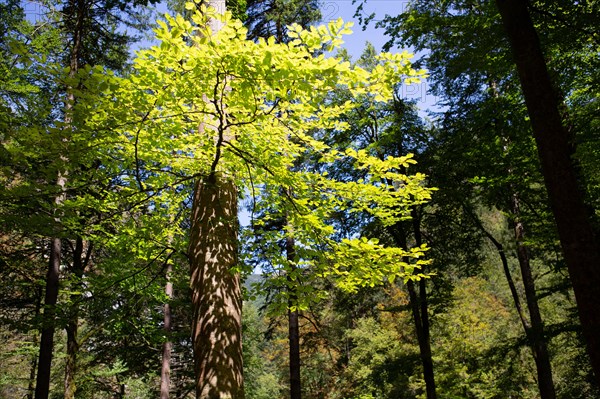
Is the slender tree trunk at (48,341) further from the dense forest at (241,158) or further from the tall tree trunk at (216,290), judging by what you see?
the tall tree trunk at (216,290)

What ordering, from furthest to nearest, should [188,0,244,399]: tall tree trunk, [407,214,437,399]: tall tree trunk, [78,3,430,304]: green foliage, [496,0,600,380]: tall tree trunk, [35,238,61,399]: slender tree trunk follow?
1. [407,214,437,399]: tall tree trunk
2. [35,238,61,399]: slender tree trunk
3. [188,0,244,399]: tall tree trunk
4. [496,0,600,380]: tall tree trunk
5. [78,3,430,304]: green foliage

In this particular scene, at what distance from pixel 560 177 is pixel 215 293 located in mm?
3297

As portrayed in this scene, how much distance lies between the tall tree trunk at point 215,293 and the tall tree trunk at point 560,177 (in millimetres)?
2967

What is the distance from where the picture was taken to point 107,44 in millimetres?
9875

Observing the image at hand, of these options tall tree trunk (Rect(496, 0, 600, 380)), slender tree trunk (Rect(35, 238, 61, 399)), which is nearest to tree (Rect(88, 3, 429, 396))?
tall tree trunk (Rect(496, 0, 600, 380))

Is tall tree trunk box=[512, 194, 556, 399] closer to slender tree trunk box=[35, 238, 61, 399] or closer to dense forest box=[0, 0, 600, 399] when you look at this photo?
dense forest box=[0, 0, 600, 399]

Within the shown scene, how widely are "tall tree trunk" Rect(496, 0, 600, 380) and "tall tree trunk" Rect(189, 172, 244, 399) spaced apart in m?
2.97

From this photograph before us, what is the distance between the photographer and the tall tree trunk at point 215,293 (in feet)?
10.5

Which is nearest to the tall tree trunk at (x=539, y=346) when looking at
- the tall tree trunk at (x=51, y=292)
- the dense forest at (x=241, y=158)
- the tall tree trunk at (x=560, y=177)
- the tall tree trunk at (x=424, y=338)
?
the dense forest at (x=241, y=158)

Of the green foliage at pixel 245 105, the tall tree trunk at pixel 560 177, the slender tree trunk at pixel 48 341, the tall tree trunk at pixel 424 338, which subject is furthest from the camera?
the tall tree trunk at pixel 424 338

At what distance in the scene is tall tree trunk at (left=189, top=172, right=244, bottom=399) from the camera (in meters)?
3.21

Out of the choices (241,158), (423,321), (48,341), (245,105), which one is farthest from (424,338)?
(245,105)

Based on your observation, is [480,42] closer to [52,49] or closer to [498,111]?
[498,111]

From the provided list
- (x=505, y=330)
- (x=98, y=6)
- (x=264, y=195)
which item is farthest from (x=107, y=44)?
(x=505, y=330)
